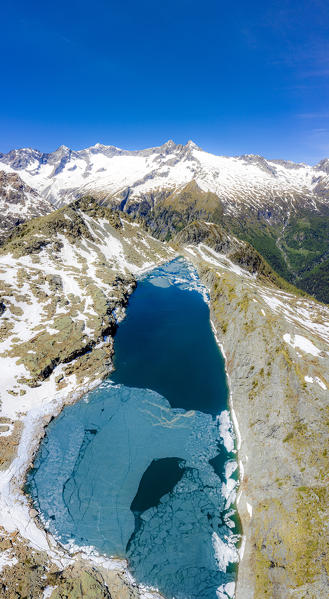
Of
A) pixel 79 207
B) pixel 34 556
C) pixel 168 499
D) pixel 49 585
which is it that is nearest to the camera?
pixel 49 585

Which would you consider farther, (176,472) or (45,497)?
(176,472)

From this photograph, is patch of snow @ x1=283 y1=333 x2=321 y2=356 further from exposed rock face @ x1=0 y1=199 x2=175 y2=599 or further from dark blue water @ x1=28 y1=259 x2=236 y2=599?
exposed rock face @ x1=0 y1=199 x2=175 y2=599

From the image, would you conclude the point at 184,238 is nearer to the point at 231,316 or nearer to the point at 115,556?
the point at 231,316

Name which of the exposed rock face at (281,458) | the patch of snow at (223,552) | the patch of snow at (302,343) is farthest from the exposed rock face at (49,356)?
the patch of snow at (302,343)

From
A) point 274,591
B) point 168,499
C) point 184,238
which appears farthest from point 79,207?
point 274,591

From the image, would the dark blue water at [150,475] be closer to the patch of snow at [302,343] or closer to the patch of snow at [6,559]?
the patch of snow at [6,559]

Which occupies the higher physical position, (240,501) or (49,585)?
(240,501)
